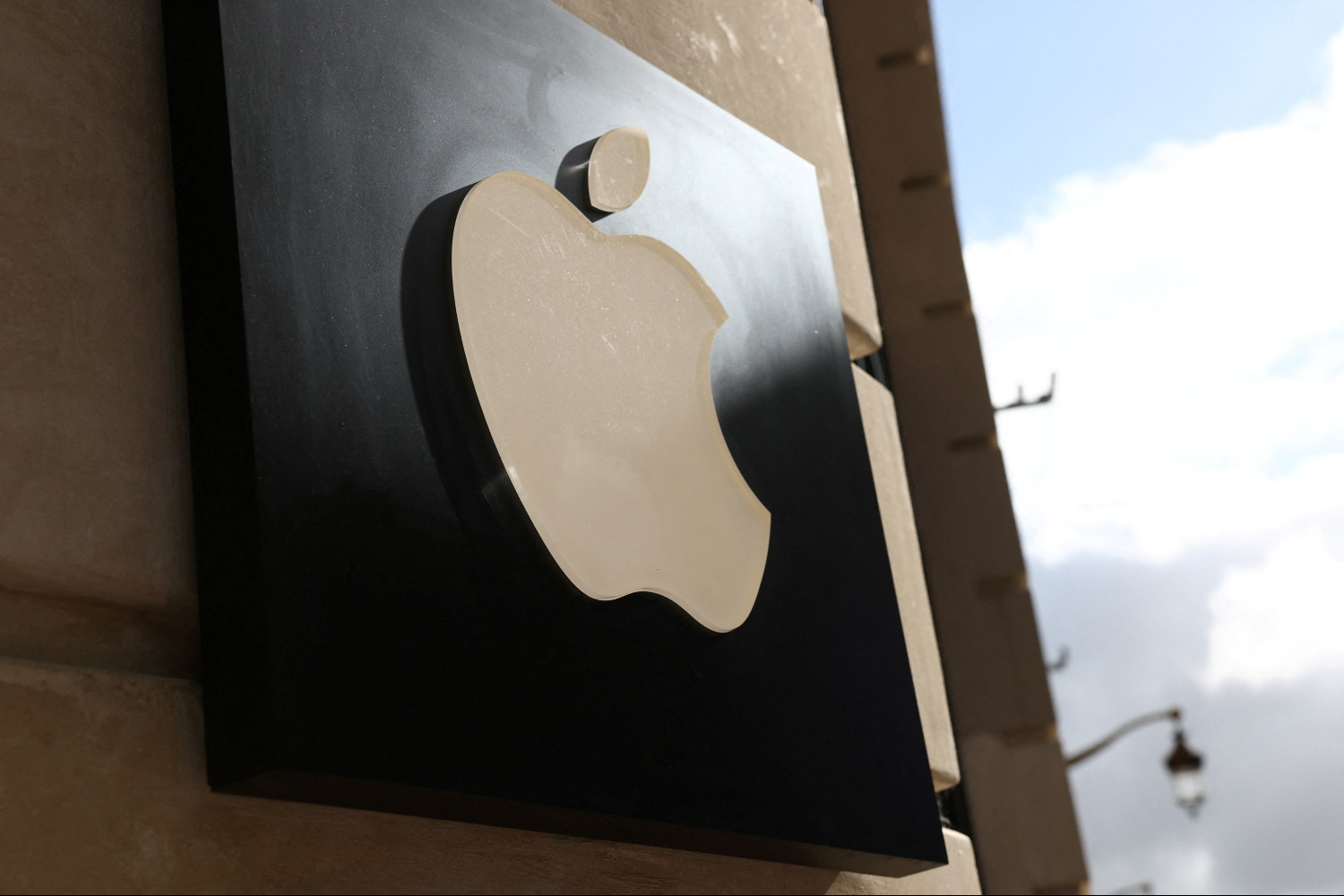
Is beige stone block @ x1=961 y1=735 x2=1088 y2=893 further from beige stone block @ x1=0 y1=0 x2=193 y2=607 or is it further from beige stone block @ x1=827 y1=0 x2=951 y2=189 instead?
beige stone block @ x1=0 y1=0 x2=193 y2=607

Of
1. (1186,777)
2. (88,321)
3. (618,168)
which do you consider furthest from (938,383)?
(1186,777)

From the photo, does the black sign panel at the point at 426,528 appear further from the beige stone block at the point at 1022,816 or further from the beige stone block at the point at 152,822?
the beige stone block at the point at 1022,816

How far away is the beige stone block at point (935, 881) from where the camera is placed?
2072 millimetres

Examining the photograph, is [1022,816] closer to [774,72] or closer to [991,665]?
[991,665]

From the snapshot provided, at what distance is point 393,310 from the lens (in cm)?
135

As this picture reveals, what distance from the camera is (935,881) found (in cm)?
245

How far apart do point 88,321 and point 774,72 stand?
2.10 metres

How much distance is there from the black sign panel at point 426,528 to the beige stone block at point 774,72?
521 mm

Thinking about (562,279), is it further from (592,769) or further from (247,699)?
(247,699)

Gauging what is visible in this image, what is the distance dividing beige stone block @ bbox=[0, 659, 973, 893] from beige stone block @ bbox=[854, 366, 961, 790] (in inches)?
53.7

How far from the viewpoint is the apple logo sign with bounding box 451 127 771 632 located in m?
1.46

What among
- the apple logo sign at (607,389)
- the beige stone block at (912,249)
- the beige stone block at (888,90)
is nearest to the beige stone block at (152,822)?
the apple logo sign at (607,389)

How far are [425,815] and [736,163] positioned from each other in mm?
1353

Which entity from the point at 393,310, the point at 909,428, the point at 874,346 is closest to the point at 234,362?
the point at 393,310
